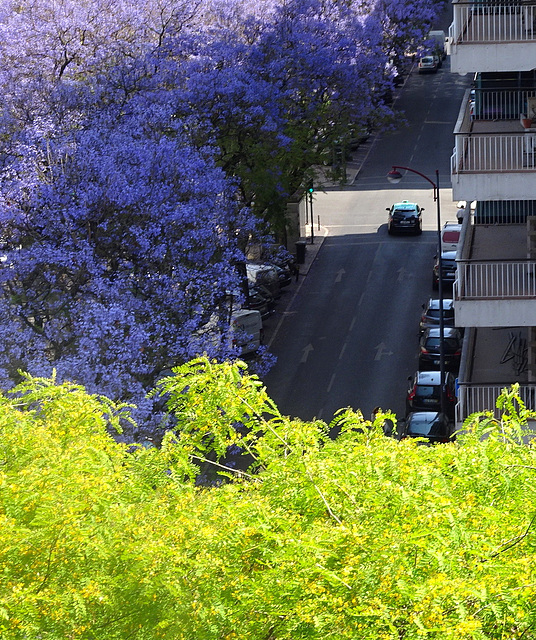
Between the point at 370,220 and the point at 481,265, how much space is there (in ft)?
109

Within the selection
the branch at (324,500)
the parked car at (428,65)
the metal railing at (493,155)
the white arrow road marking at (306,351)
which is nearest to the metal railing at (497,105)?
the metal railing at (493,155)

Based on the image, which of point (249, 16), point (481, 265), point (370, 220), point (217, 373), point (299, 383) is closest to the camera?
Answer: point (217, 373)

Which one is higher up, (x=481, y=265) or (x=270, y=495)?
(x=270, y=495)

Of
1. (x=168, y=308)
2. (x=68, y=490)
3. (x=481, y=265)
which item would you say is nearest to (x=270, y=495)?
(x=68, y=490)

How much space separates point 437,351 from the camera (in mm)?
36969

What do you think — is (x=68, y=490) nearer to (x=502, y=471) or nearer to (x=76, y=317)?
(x=502, y=471)

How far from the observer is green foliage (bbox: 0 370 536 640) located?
7176 mm

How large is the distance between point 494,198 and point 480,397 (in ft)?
14.2

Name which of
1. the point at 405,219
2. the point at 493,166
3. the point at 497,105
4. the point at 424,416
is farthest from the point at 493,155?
the point at 405,219

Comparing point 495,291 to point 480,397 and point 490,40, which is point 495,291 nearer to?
point 480,397

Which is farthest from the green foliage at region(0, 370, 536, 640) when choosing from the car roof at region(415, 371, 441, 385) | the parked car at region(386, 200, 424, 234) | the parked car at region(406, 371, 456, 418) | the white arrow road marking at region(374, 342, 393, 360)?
the parked car at region(386, 200, 424, 234)

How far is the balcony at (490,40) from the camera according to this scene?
2219cm

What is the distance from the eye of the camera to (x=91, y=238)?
2691 centimetres

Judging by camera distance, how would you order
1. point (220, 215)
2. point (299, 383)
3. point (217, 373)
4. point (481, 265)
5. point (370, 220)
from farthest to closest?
point (370, 220) < point (299, 383) < point (220, 215) < point (481, 265) < point (217, 373)
